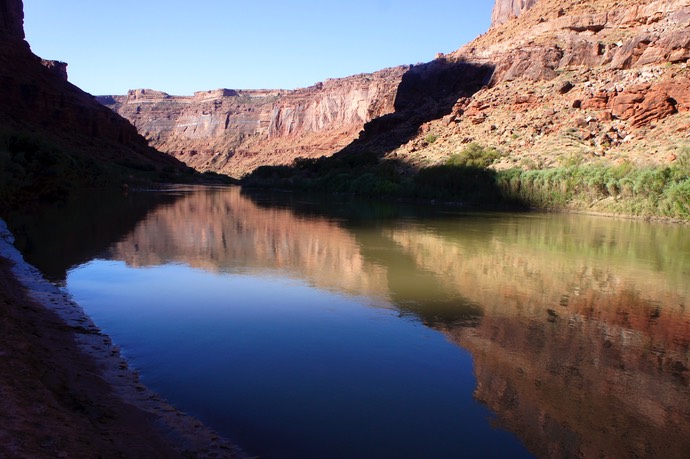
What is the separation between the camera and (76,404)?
4496 mm

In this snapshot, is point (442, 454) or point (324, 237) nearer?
point (442, 454)

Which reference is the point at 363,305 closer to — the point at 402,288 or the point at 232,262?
the point at 402,288

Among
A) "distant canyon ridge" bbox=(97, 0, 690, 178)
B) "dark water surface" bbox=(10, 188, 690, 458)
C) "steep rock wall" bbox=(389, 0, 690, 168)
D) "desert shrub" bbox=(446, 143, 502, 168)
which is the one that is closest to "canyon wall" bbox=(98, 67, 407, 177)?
"distant canyon ridge" bbox=(97, 0, 690, 178)

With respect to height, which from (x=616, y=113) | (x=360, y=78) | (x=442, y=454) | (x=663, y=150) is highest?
(x=360, y=78)

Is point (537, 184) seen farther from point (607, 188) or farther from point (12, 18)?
point (12, 18)

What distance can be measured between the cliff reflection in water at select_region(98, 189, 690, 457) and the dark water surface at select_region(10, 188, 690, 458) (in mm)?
35

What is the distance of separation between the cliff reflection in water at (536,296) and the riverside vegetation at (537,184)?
6.95 m

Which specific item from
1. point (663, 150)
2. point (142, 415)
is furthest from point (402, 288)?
point (663, 150)

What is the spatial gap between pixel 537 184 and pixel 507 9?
69.1 meters

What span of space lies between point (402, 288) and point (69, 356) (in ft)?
21.1

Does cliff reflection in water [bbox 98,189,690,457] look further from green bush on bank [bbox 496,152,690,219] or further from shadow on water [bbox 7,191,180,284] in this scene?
green bush on bank [bbox 496,152,690,219]

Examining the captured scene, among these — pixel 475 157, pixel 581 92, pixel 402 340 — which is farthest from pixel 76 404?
pixel 581 92

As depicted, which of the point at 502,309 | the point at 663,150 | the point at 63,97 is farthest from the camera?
the point at 63,97

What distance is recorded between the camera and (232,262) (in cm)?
1339
